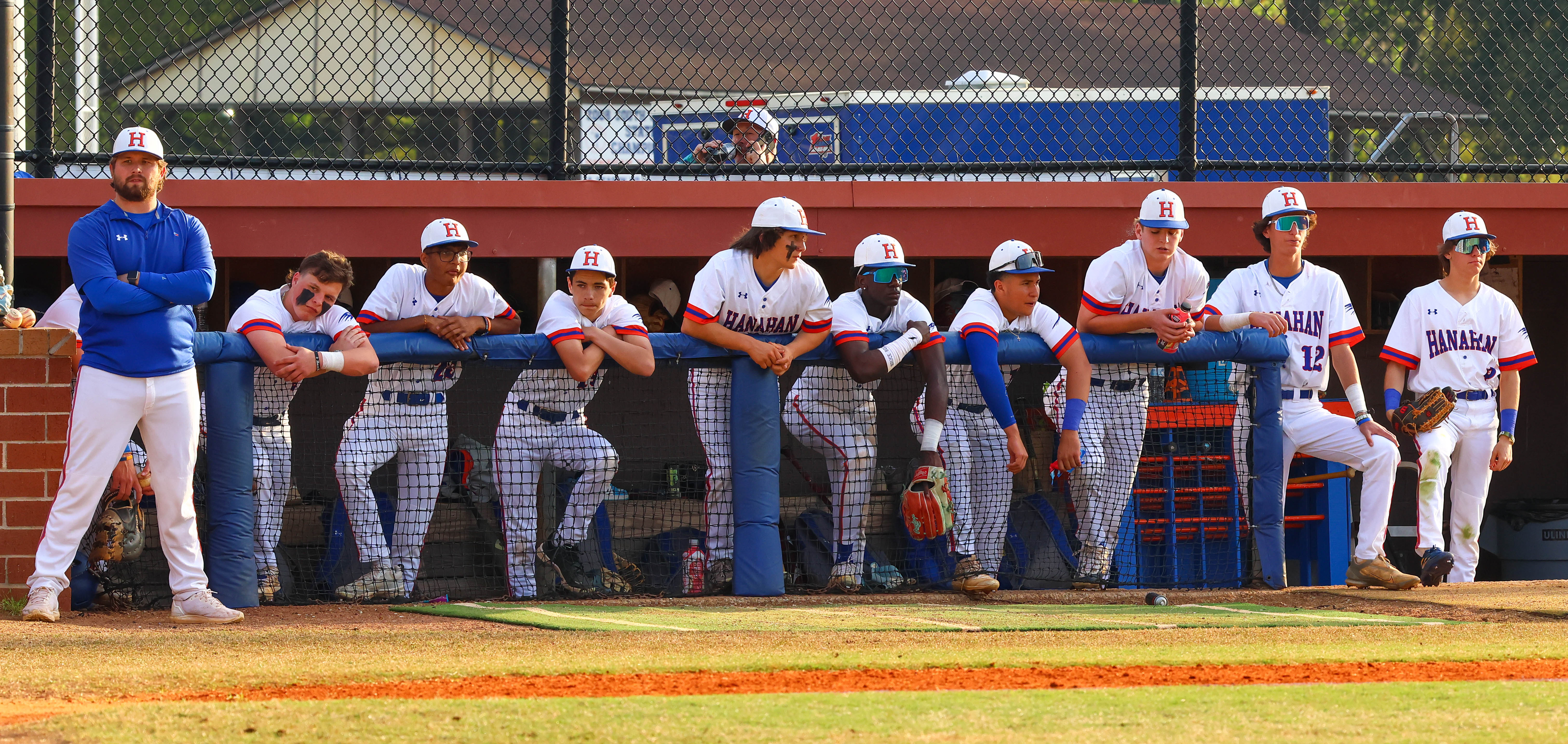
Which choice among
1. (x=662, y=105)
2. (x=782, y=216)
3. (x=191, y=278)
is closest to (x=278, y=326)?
(x=191, y=278)

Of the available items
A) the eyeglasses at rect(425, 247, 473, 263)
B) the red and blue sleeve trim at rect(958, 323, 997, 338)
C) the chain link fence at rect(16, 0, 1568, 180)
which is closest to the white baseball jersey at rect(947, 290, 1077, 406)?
the red and blue sleeve trim at rect(958, 323, 997, 338)

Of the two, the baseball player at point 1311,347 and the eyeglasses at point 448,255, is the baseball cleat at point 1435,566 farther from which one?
the eyeglasses at point 448,255

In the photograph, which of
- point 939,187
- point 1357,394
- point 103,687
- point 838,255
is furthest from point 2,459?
point 1357,394

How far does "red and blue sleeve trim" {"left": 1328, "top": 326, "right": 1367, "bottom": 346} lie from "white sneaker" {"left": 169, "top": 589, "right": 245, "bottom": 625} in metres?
4.87

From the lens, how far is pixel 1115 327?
632 cm

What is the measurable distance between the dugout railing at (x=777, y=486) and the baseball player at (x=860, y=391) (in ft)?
0.25

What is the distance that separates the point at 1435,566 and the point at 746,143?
4.16 meters

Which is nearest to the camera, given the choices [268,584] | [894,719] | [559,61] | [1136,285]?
[894,719]

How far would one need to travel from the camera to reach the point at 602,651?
434 cm

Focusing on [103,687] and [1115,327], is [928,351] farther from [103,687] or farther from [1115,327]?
[103,687]

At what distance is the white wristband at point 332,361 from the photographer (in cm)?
563

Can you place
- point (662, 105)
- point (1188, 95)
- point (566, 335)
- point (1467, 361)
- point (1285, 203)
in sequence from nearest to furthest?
point (566, 335)
point (1285, 203)
point (1467, 361)
point (1188, 95)
point (662, 105)

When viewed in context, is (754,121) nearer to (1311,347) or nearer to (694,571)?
(694,571)

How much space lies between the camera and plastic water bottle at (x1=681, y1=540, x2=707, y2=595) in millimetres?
6086
